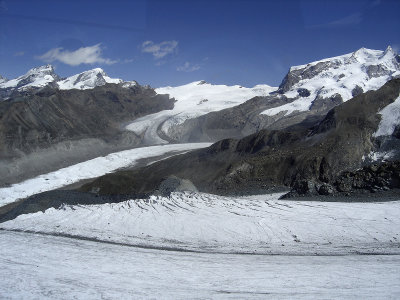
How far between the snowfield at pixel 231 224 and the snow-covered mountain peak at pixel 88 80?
459 feet

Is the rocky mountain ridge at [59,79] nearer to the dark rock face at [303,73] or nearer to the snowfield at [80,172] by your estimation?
the dark rock face at [303,73]

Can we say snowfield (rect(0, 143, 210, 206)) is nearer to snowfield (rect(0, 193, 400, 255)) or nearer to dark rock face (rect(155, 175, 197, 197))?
dark rock face (rect(155, 175, 197, 197))

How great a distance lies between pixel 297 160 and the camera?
2572 cm

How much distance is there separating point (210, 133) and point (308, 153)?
5710 centimetres

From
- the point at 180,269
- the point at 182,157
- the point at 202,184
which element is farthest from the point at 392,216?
the point at 182,157

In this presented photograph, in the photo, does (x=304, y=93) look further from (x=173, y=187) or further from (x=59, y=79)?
(x=59, y=79)

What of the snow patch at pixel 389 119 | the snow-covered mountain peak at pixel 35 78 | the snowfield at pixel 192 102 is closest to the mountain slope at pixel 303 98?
the snowfield at pixel 192 102

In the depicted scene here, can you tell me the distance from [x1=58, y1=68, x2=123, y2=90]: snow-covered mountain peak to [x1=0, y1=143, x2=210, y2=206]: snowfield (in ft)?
322

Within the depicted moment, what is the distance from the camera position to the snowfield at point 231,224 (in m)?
13.1

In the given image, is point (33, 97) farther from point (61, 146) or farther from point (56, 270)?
point (56, 270)

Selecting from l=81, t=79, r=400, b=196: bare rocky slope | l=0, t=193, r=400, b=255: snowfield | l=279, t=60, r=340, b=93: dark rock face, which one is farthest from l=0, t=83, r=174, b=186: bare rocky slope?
l=279, t=60, r=340, b=93: dark rock face

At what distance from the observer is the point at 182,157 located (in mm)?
40375

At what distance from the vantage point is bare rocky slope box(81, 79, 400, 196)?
2464cm

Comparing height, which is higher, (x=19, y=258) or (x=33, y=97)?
(x=33, y=97)
